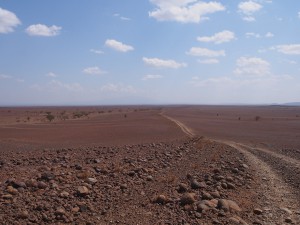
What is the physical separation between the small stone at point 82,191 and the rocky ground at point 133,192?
0.03m

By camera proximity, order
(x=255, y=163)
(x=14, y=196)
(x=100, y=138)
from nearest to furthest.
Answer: (x=14, y=196), (x=255, y=163), (x=100, y=138)

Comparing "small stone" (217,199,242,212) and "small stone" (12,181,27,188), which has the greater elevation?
"small stone" (12,181,27,188)

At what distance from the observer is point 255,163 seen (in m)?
16.0

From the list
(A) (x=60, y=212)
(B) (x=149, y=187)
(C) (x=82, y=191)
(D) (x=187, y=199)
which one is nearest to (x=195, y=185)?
(B) (x=149, y=187)

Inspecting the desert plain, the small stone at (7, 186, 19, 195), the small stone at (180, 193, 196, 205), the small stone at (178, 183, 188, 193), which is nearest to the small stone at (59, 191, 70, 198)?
the desert plain

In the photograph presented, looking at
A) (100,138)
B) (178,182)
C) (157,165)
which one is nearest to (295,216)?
(178,182)

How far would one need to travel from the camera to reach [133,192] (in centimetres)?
1055

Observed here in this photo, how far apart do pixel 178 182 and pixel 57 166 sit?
15.7ft

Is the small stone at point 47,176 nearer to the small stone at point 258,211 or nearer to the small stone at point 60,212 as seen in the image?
the small stone at point 60,212

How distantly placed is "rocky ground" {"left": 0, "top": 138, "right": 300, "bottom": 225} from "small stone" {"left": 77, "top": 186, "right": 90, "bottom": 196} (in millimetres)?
26

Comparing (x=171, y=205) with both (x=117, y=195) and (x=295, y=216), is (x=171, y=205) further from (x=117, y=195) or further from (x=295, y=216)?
(x=295, y=216)

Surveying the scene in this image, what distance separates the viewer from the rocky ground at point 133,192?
852 cm

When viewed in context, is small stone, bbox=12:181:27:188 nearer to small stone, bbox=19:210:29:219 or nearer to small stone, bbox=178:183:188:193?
small stone, bbox=19:210:29:219

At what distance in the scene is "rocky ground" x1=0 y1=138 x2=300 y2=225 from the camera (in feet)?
27.9
